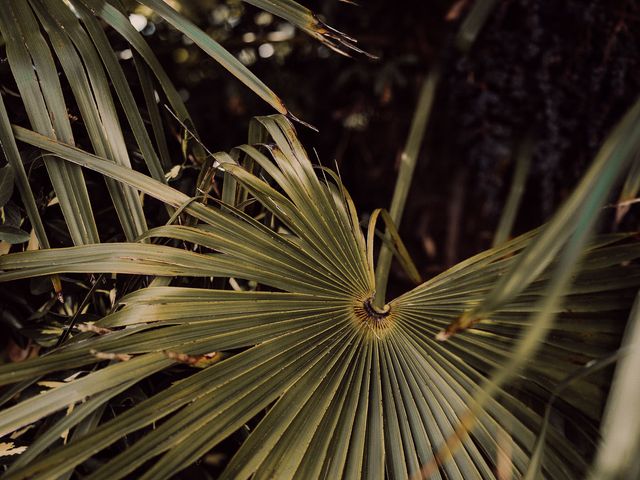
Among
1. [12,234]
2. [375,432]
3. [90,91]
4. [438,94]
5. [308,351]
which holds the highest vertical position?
[438,94]

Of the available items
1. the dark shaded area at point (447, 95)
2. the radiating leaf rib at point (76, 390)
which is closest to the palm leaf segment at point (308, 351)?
the radiating leaf rib at point (76, 390)

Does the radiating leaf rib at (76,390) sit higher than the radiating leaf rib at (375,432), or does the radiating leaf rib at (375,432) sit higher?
the radiating leaf rib at (76,390)

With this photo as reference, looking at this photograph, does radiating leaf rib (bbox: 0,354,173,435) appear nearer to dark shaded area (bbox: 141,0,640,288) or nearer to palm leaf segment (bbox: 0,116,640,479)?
palm leaf segment (bbox: 0,116,640,479)

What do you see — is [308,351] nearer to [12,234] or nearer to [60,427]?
→ [60,427]

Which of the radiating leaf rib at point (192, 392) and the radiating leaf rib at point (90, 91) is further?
the radiating leaf rib at point (90, 91)

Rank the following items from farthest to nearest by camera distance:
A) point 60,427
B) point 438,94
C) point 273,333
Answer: point 438,94 → point 273,333 → point 60,427

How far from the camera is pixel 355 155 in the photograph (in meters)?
2.10

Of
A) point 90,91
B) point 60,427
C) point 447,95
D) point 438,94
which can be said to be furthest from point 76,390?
point 438,94

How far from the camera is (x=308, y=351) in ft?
2.35

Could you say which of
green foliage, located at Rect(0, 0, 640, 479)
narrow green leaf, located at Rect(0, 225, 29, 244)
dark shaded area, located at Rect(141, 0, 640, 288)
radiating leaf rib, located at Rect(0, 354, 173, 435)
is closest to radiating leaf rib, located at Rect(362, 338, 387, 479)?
green foliage, located at Rect(0, 0, 640, 479)

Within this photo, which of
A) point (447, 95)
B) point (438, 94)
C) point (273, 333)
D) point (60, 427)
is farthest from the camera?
point (438, 94)

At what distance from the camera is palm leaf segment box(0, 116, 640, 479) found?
0.64m

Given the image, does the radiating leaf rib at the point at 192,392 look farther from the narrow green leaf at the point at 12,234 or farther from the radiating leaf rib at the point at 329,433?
the narrow green leaf at the point at 12,234

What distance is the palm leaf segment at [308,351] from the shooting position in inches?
25.1
